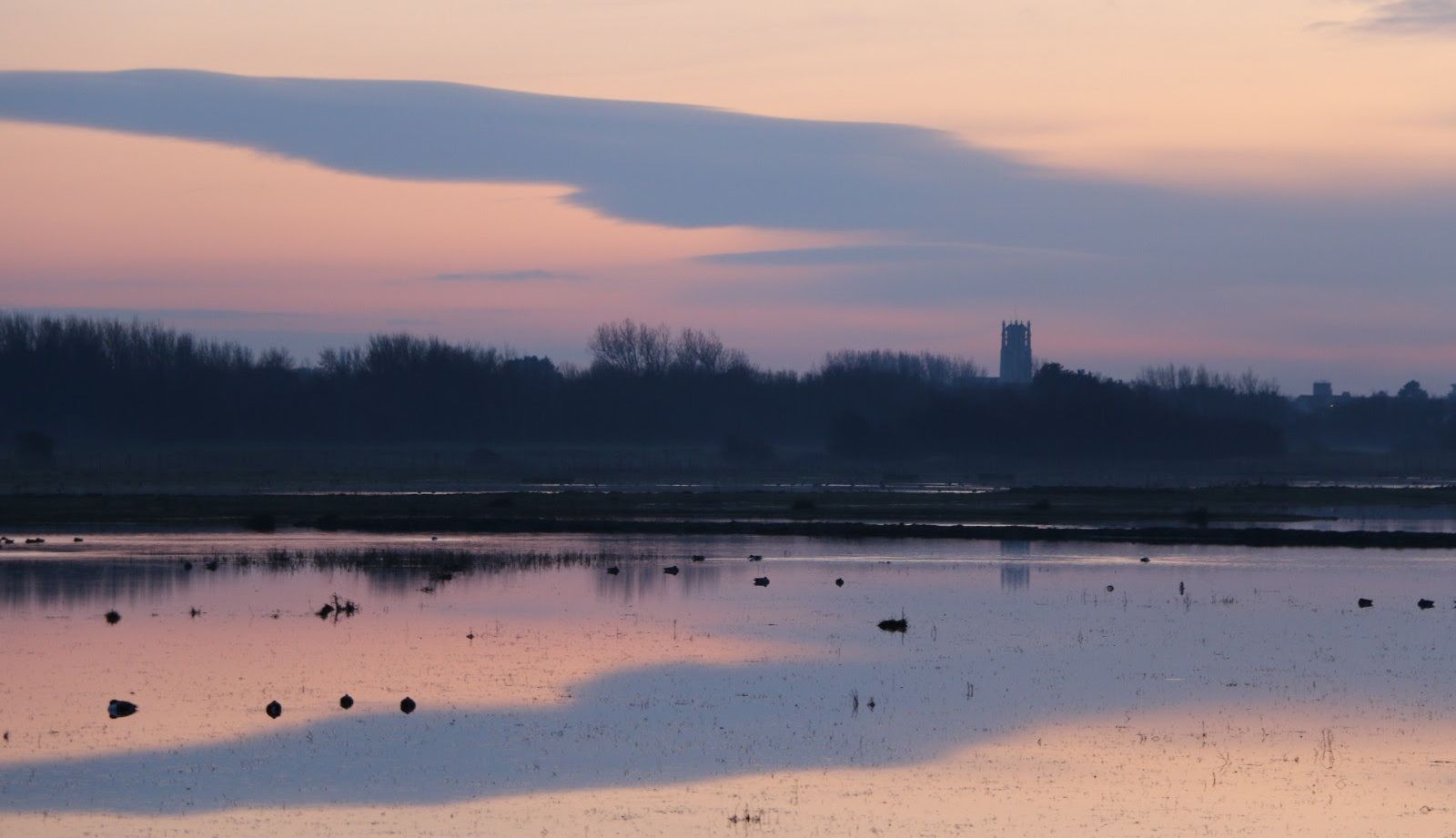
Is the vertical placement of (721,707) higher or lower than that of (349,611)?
lower

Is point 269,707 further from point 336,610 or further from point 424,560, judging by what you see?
point 424,560

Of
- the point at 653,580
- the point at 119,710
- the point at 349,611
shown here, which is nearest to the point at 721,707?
the point at 119,710

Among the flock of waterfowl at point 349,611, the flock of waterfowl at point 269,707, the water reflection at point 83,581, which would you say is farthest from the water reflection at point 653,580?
the flock of waterfowl at point 269,707

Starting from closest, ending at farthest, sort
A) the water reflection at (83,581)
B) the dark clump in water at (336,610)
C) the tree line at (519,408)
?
the dark clump in water at (336,610), the water reflection at (83,581), the tree line at (519,408)

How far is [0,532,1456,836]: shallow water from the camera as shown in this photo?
1923cm

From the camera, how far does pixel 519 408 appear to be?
16838 cm

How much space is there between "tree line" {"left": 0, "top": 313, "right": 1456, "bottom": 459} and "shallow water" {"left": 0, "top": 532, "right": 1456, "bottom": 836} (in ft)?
330

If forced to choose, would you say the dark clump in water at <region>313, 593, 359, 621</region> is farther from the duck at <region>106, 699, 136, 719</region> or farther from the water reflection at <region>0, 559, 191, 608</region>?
the duck at <region>106, 699, 136, 719</region>

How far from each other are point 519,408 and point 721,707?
144360mm

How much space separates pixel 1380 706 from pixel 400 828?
1472 cm

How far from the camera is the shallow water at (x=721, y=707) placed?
19234mm

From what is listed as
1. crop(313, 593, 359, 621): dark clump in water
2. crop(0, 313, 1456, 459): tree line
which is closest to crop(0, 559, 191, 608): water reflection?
crop(313, 593, 359, 621): dark clump in water

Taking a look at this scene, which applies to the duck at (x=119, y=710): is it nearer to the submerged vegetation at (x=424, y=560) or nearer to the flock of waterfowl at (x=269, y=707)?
the flock of waterfowl at (x=269, y=707)

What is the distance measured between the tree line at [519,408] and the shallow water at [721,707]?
10063cm
